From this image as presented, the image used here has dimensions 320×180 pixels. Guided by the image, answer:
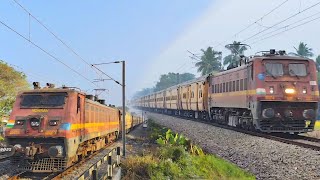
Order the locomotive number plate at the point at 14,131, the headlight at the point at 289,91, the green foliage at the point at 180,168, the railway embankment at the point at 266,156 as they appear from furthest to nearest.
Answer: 1. the headlight at the point at 289,91
2. the locomotive number plate at the point at 14,131
3. the green foliage at the point at 180,168
4. the railway embankment at the point at 266,156

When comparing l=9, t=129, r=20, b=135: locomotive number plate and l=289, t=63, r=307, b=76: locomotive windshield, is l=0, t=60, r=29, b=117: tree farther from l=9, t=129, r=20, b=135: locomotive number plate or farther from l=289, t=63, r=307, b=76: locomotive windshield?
l=289, t=63, r=307, b=76: locomotive windshield

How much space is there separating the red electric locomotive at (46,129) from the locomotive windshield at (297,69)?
1146 centimetres

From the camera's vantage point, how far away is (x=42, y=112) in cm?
1401

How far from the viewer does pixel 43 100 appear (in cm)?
1438

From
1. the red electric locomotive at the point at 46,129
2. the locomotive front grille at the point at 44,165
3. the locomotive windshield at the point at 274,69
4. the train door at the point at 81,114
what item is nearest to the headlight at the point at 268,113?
the locomotive windshield at the point at 274,69

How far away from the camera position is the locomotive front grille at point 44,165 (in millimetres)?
13438

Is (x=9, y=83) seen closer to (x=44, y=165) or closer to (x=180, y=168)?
(x=44, y=165)

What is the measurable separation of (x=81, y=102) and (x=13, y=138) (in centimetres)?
269

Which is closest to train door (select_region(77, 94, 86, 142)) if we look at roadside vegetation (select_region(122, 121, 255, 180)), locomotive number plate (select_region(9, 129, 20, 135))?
locomotive number plate (select_region(9, 129, 20, 135))

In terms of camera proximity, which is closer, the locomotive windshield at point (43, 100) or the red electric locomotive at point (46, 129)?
the red electric locomotive at point (46, 129)

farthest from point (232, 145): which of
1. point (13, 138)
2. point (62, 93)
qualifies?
point (13, 138)

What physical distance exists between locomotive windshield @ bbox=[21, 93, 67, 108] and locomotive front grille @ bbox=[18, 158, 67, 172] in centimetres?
193

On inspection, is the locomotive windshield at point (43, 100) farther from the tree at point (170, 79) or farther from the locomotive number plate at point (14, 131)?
the tree at point (170, 79)

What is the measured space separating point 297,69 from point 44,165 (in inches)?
540
